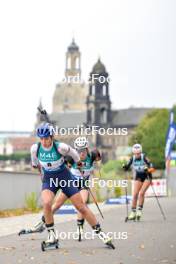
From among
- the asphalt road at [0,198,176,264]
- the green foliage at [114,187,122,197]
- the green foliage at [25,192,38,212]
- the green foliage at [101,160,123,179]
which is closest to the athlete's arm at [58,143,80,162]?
the asphalt road at [0,198,176,264]

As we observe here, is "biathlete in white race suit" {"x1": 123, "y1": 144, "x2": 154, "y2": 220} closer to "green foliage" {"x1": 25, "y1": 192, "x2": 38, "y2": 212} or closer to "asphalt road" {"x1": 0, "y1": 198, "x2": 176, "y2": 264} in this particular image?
"asphalt road" {"x1": 0, "y1": 198, "x2": 176, "y2": 264}

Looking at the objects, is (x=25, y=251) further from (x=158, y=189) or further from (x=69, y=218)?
(x=158, y=189)

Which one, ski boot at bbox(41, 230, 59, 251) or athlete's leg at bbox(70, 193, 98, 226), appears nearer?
ski boot at bbox(41, 230, 59, 251)

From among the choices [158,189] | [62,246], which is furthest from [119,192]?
[62,246]

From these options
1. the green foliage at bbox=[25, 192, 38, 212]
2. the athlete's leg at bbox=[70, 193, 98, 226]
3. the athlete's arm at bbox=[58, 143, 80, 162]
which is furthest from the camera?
the green foliage at bbox=[25, 192, 38, 212]

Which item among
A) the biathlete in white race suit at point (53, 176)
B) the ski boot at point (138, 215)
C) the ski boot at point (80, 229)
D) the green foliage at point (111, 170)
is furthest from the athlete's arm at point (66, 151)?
the green foliage at point (111, 170)

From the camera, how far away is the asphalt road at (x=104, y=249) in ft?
37.0

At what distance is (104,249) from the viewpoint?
496 inches

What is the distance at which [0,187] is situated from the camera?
24.4 meters

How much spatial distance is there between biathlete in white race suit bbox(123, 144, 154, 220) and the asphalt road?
7.18 ft

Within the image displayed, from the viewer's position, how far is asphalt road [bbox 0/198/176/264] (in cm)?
1127

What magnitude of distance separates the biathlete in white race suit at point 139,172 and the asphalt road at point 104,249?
7.18ft

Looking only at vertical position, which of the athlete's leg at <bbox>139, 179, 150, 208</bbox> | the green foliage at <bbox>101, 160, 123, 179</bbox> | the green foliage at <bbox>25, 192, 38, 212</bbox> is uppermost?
the green foliage at <bbox>101, 160, 123, 179</bbox>

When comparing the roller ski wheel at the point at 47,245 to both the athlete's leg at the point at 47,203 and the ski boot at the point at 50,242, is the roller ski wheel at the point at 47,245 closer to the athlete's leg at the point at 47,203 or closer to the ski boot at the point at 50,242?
the ski boot at the point at 50,242
